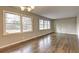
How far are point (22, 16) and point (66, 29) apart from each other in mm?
8831

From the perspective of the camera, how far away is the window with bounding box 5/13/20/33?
5303 mm

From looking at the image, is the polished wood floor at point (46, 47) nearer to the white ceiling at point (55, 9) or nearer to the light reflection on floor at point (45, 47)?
the light reflection on floor at point (45, 47)

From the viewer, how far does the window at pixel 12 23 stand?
5.30m

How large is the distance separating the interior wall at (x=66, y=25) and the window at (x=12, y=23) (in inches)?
352

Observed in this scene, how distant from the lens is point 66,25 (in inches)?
551

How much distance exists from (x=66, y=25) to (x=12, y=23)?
960cm

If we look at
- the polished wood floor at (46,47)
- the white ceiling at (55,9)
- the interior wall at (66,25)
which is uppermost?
the white ceiling at (55,9)

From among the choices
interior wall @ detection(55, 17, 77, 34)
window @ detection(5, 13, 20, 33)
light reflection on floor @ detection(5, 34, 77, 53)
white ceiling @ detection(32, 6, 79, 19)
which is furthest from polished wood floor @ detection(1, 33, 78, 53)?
interior wall @ detection(55, 17, 77, 34)

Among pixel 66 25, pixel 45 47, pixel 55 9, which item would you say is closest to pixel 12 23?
pixel 45 47

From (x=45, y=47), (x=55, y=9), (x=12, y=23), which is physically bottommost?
(x=45, y=47)

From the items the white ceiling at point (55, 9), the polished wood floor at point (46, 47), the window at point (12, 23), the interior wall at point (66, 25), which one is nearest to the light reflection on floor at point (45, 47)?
the polished wood floor at point (46, 47)

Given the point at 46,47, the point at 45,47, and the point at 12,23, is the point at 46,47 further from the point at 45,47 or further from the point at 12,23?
the point at 12,23
